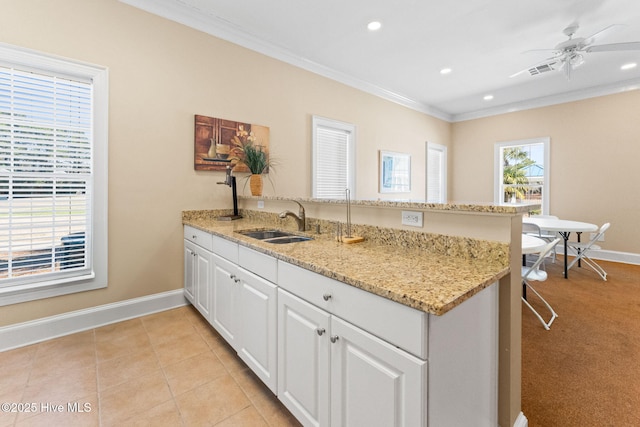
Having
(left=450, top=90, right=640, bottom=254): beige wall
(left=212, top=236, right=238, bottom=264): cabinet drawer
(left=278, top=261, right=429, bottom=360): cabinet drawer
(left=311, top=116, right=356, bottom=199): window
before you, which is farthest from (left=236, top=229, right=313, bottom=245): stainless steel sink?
(left=450, top=90, right=640, bottom=254): beige wall

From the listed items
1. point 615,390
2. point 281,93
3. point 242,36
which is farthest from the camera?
point 281,93

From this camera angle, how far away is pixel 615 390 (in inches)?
68.6

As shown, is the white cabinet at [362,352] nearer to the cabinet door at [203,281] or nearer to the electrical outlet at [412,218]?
the electrical outlet at [412,218]

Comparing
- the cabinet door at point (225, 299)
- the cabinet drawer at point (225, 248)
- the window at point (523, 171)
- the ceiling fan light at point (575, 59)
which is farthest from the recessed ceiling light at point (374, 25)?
the window at point (523, 171)

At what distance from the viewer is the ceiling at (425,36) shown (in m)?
2.86

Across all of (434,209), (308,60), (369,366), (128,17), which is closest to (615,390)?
(434,209)

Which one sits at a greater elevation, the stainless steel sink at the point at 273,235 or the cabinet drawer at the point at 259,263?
the stainless steel sink at the point at 273,235

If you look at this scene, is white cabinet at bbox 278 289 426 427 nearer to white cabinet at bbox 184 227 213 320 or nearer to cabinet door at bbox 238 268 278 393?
cabinet door at bbox 238 268 278 393

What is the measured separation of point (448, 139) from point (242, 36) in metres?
5.22

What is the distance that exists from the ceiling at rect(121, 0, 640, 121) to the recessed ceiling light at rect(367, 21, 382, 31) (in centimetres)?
5

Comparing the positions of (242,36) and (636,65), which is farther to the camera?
(636,65)

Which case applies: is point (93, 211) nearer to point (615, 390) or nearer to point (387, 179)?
point (615, 390)

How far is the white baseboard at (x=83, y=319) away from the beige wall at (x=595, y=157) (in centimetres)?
643

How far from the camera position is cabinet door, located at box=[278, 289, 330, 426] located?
1.25 m
